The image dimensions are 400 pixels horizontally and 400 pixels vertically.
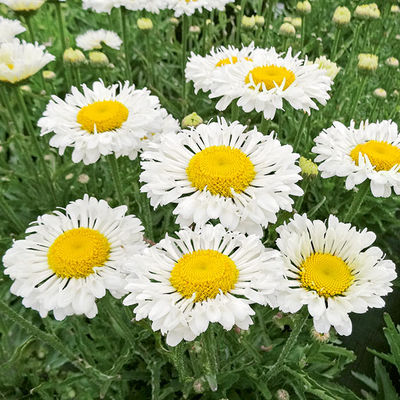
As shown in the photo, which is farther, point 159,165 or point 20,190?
point 20,190

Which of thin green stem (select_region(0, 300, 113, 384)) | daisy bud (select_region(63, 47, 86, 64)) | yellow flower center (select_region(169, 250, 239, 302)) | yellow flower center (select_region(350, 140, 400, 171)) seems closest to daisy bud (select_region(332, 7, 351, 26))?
yellow flower center (select_region(350, 140, 400, 171))

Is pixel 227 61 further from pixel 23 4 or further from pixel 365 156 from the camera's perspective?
pixel 23 4

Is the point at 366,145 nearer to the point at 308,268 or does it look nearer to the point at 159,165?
the point at 308,268

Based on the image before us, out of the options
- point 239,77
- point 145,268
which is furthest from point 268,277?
point 239,77

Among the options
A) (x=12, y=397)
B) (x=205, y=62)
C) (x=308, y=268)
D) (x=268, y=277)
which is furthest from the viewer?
(x=12, y=397)

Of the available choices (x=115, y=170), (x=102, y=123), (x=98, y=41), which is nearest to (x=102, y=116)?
(x=102, y=123)

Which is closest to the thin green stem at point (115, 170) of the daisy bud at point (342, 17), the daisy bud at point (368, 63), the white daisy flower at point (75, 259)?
the white daisy flower at point (75, 259)

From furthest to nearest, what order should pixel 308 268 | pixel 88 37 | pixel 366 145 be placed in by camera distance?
1. pixel 88 37
2. pixel 366 145
3. pixel 308 268
